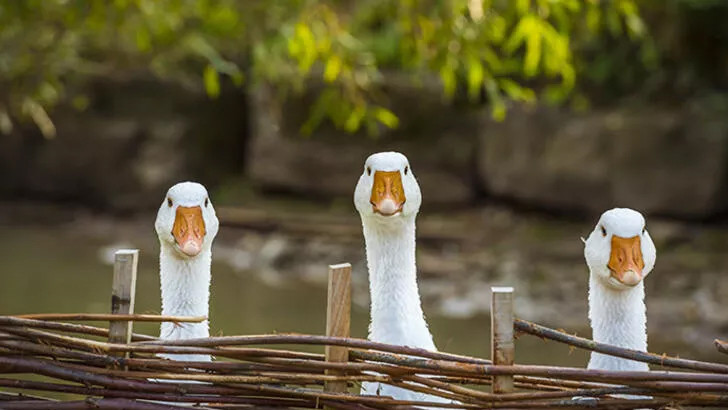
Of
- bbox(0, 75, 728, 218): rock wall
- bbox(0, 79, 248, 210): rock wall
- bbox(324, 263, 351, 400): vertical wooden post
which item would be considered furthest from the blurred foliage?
bbox(0, 79, 248, 210): rock wall

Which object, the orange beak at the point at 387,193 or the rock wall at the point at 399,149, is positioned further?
the rock wall at the point at 399,149

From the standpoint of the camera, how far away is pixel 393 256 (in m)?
2.04

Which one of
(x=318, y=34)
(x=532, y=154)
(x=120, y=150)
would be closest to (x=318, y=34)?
(x=318, y=34)

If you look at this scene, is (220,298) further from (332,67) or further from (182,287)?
(182,287)

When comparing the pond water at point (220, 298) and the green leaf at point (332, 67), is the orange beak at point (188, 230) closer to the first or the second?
the green leaf at point (332, 67)

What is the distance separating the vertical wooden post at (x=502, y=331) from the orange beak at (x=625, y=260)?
0.23 m

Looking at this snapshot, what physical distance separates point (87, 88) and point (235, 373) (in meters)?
8.24

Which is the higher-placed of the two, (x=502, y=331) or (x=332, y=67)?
(x=332, y=67)

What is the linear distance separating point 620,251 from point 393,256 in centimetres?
50

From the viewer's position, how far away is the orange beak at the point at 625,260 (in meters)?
1.72

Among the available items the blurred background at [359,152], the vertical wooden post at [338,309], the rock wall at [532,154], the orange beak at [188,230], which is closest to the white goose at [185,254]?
the orange beak at [188,230]

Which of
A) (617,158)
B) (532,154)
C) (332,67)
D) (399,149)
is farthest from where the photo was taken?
(399,149)

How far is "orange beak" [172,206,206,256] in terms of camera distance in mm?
1832

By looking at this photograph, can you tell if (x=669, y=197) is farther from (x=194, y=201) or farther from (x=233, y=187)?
(x=194, y=201)
